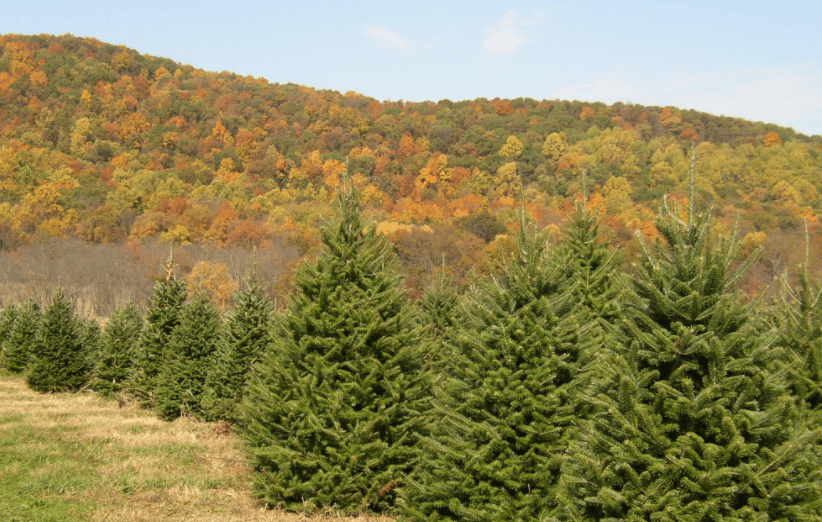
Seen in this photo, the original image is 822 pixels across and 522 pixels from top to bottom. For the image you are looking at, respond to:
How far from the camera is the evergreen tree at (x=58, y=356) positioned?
71.6 ft

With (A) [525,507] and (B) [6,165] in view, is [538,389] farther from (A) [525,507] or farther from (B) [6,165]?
(B) [6,165]

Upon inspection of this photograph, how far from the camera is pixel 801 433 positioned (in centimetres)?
422

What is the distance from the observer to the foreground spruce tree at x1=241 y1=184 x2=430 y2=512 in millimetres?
8125

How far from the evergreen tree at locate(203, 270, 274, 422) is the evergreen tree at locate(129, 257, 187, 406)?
3.18 metres

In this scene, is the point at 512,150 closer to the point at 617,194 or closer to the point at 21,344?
the point at 617,194

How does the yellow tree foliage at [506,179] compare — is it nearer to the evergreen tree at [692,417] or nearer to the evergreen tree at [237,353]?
the evergreen tree at [237,353]

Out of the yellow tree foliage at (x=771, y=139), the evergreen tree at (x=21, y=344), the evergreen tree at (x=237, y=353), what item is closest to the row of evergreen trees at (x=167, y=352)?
the evergreen tree at (x=237, y=353)

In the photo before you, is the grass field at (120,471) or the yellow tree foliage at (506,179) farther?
the yellow tree foliage at (506,179)

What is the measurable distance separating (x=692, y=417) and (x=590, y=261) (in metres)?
7.96

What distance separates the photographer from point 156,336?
58.6 ft

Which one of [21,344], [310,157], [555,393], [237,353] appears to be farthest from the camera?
[310,157]

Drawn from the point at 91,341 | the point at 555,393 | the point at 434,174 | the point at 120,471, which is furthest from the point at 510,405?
the point at 434,174

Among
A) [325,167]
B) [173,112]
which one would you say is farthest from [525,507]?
[173,112]

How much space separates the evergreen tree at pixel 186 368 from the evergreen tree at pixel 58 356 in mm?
7714
